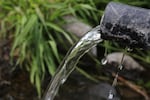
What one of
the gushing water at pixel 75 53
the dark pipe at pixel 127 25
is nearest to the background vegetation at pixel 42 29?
the gushing water at pixel 75 53

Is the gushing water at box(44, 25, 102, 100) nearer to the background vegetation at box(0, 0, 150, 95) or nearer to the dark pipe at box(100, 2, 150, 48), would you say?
the dark pipe at box(100, 2, 150, 48)

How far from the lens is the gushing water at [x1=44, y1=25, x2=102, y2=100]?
5.55 ft

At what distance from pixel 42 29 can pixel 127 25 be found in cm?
175

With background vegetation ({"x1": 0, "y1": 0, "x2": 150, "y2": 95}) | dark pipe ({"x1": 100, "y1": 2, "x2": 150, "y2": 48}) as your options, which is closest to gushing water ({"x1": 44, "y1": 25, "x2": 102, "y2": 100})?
dark pipe ({"x1": 100, "y1": 2, "x2": 150, "y2": 48})

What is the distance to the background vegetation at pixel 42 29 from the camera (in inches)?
116

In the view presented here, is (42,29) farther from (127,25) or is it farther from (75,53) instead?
(127,25)

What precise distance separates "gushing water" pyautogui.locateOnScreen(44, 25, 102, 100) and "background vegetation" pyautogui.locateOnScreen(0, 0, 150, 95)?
68 centimetres

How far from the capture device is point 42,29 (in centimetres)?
304

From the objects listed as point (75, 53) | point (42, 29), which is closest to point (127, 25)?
point (75, 53)

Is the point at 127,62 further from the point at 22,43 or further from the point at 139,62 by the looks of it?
the point at 22,43

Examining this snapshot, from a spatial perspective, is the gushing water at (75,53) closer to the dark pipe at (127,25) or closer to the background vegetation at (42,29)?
the dark pipe at (127,25)

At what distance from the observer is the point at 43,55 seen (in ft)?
9.75

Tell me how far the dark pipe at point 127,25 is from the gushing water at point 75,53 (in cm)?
22

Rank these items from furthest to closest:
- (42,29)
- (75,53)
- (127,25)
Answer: (42,29) → (75,53) → (127,25)
